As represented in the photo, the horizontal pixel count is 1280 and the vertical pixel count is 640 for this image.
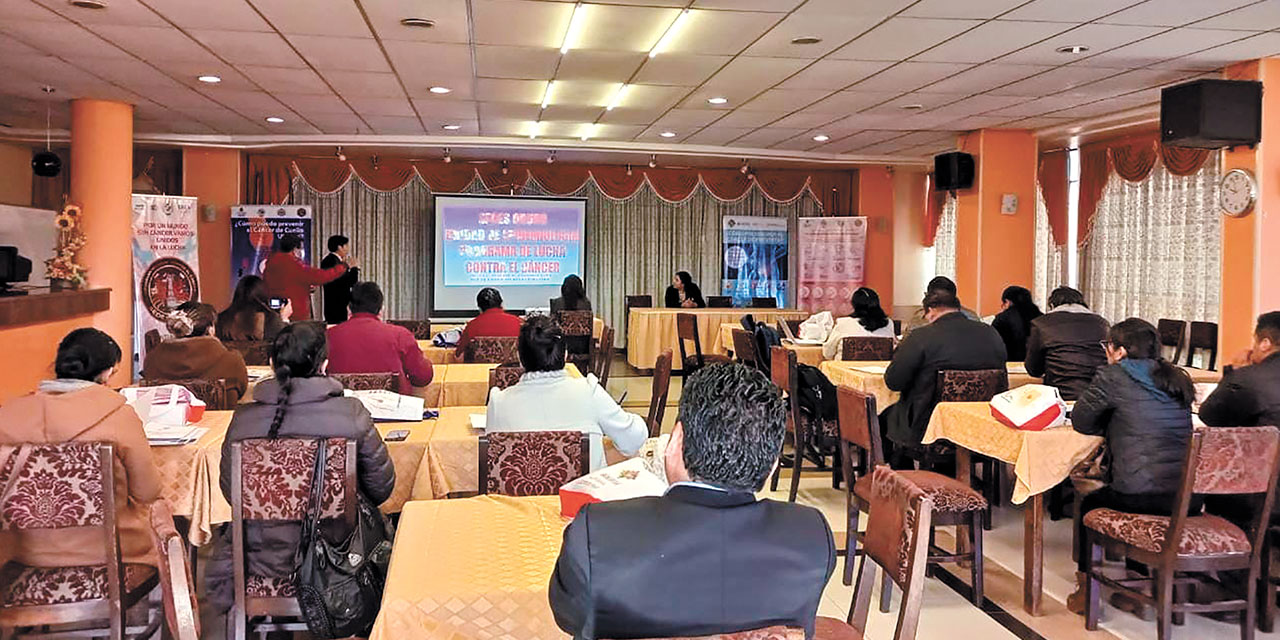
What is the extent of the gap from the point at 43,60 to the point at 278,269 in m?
Result: 3.32

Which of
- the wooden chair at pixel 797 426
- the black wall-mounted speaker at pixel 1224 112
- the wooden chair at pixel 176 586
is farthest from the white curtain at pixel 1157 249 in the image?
the wooden chair at pixel 176 586

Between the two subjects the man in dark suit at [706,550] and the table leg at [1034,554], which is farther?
the table leg at [1034,554]

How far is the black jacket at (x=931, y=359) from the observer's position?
5.04m

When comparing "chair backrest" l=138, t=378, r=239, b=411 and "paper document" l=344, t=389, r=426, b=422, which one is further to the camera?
"chair backrest" l=138, t=378, r=239, b=411

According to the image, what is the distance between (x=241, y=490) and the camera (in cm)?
280

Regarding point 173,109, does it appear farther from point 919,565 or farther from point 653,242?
point 919,565

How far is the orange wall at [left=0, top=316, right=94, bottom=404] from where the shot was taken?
6375 mm

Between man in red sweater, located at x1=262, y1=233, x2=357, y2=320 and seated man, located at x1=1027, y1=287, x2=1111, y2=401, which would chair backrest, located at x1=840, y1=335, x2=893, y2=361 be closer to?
seated man, located at x1=1027, y1=287, x2=1111, y2=401

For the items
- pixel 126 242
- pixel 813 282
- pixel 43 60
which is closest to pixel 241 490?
pixel 43 60

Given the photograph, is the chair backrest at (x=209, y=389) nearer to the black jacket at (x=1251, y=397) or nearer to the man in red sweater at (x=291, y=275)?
the black jacket at (x=1251, y=397)

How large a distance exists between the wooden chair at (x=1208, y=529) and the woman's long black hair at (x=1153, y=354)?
0.28 metres

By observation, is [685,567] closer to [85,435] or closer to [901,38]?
[85,435]

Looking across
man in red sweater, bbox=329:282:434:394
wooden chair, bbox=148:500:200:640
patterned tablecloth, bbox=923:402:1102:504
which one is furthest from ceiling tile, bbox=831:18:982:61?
wooden chair, bbox=148:500:200:640

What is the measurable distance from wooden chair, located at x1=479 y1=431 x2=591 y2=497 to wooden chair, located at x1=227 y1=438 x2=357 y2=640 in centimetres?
45
